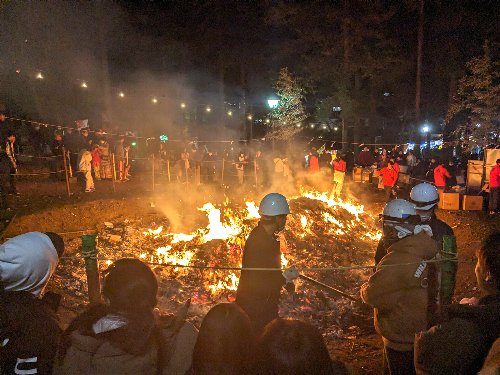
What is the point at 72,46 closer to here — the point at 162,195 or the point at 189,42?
the point at 189,42

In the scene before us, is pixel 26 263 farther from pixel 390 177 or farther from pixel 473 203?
pixel 390 177

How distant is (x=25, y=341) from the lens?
2189 mm

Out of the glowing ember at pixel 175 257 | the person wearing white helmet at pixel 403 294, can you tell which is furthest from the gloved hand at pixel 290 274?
the glowing ember at pixel 175 257

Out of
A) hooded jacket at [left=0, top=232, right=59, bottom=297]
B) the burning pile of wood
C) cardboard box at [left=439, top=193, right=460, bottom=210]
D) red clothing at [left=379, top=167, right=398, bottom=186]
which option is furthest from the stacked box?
hooded jacket at [left=0, top=232, right=59, bottom=297]

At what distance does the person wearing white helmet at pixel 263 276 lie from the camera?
12.4ft

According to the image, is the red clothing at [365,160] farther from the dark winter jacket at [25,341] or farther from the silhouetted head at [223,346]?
the dark winter jacket at [25,341]

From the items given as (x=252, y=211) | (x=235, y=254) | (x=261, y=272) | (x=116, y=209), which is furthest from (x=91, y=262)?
(x=252, y=211)

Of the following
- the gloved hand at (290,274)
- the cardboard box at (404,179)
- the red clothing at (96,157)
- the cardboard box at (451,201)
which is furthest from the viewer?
the cardboard box at (404,179)

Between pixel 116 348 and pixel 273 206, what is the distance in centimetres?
227

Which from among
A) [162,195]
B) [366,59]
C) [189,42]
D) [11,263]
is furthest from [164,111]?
[11,263]

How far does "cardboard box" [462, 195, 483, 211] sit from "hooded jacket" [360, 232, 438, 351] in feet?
39.5

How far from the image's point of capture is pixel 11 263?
2.31 meters

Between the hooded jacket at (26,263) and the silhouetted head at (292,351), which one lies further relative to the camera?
the hooded jacket at (26,263)

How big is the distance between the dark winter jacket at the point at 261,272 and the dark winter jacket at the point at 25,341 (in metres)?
1.91
